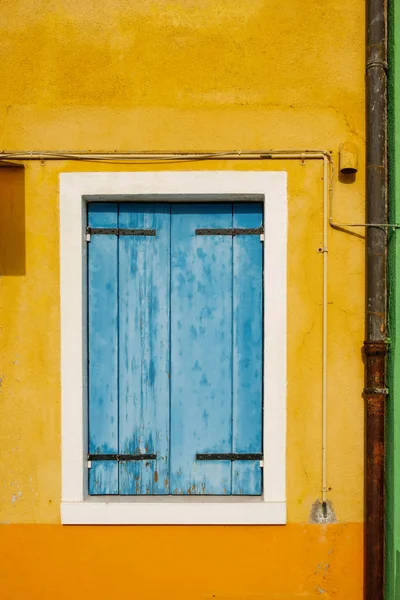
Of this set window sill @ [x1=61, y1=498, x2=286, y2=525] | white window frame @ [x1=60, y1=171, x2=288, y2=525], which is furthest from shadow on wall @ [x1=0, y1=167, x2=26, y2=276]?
window sill @ [x1=61, y1=498, x2=286, y2=525]

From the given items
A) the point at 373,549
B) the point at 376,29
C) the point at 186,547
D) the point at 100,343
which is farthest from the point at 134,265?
the point at 373,549

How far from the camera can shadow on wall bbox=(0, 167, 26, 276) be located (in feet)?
8.52

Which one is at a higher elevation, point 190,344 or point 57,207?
point 57,207

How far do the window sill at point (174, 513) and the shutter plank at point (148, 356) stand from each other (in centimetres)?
14

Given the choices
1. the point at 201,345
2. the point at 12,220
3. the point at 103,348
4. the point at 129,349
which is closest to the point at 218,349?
the point at 201,345

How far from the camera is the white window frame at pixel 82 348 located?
256cm

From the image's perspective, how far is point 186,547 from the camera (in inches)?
102

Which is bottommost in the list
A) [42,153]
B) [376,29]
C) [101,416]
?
[101,416]

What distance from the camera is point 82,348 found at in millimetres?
2600

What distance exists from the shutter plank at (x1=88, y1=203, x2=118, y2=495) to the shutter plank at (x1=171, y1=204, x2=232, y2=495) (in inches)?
14.5

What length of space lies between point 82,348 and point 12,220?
88cm

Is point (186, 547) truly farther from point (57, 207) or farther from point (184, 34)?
point (184, 34)

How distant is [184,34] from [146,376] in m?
2.08

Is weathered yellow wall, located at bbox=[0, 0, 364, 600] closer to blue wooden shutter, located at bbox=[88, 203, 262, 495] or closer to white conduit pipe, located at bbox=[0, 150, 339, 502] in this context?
white conduit pipe, located at bbox=[0, 150, 339, 502]
